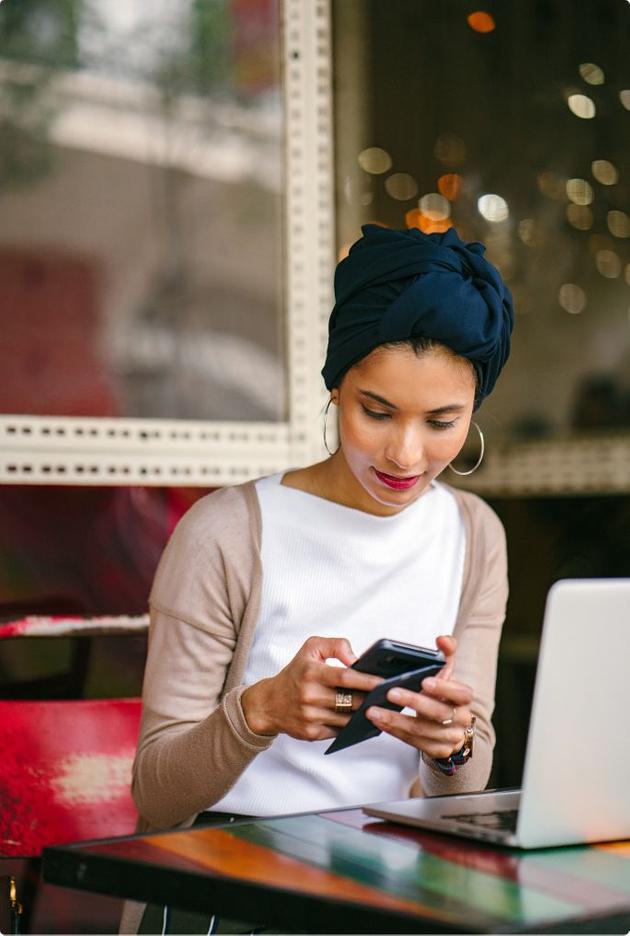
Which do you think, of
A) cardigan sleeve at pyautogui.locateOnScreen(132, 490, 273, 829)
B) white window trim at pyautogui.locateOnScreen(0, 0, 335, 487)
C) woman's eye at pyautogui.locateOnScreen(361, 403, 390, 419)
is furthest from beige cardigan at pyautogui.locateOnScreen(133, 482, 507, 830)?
white window trim at pyautogui.locateOnScreen(0, 0, 335, 487)

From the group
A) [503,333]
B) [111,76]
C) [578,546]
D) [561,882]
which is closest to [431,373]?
[503,333]

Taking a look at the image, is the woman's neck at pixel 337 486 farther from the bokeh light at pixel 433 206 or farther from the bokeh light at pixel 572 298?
the bokeh light at pixel 572 298

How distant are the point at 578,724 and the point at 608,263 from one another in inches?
78.4

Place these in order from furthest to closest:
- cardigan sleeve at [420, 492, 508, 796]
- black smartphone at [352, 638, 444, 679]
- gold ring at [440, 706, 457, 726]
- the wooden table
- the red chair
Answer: the red chair, cardigan sleeve at [420, 492, 508, 796], gold ring at [440, 706, 457, 726], black smartphone at [352, 638, 444, 679], the wooden table

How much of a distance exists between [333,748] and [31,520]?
0.95 m

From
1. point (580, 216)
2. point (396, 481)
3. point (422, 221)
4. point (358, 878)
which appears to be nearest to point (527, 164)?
point (580, 216)

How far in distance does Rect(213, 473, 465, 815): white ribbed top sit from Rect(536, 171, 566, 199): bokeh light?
1.32 metres

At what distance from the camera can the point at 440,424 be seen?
153 cm

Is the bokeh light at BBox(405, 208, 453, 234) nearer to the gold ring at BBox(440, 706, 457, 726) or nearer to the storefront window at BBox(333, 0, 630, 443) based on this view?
the storefront window at BBox(333, 0, 630, 443)

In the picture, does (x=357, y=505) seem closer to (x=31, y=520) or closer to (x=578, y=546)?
(x=31, y=520)

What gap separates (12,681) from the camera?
200 centimetres

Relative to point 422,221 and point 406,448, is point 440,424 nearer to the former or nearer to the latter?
point 406,448

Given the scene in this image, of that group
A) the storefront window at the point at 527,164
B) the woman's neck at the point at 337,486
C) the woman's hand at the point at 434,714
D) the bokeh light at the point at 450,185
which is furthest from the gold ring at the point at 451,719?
the bokeh light at the point at 450,185

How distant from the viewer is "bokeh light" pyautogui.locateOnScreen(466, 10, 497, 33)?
2775mm
